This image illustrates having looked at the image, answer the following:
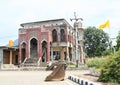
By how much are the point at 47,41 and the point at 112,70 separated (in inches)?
1635

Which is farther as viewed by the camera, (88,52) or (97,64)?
(88,52)

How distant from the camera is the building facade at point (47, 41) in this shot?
58.8 m

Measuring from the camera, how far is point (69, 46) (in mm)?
61375

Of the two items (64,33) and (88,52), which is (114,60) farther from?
(88,52)

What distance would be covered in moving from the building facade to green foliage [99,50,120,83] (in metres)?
40.4

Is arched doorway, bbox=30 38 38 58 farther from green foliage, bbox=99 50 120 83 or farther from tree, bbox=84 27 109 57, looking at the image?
green foliage, bbox=99 50 120 83

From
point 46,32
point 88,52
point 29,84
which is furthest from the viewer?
point 88,52

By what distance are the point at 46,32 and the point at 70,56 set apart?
9.13 meters

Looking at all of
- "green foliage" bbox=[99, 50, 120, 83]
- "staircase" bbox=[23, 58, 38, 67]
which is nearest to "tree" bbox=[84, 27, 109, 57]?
"staircase" bbox=[23, 58, 38, 67]

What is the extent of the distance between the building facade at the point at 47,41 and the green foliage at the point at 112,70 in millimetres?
40434

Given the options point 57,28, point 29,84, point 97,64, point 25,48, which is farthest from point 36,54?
point 29,84

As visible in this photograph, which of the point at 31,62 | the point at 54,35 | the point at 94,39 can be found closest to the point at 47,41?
the point at 54,35

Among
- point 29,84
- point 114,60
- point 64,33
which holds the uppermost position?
point 64,33

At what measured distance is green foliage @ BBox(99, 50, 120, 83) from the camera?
17031 millimetres
